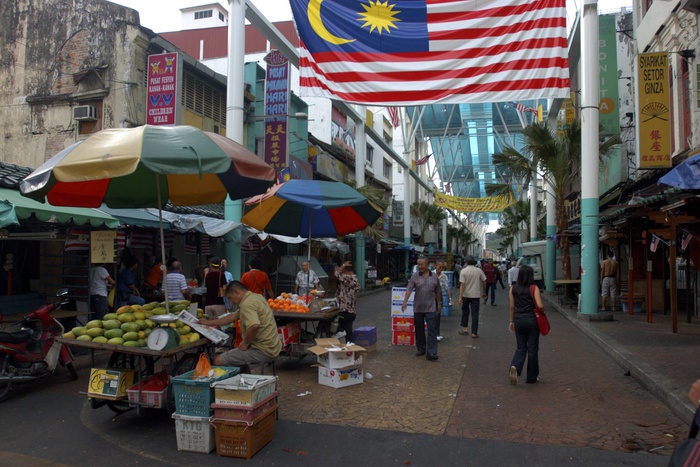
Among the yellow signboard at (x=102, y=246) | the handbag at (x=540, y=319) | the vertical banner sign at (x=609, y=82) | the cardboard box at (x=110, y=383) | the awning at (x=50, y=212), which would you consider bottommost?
the cardboard box at (x=110, y=383)

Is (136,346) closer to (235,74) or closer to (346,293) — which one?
(346,293)

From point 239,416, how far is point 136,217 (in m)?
7.75

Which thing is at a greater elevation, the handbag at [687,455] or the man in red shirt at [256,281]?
the man in red shirt at [256,281]

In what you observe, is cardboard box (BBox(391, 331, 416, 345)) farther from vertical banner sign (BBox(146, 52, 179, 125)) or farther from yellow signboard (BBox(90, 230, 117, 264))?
vertical banner sign (BBox(146, 52, 179, 125))

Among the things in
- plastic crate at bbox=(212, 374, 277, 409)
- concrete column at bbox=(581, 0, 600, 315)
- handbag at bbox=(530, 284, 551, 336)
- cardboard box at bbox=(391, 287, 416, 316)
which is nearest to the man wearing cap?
cardboard box at bbox=(391, 287, 416, 316)

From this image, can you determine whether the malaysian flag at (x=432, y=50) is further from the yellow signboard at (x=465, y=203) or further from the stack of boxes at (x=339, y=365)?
the yellow signboard at (x=465, y=203)

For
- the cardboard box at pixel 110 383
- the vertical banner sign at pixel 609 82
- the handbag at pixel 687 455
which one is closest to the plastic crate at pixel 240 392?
the cardboard box at pixel 110 383

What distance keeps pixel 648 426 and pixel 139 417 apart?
576cm

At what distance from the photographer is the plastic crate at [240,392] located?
188 inches

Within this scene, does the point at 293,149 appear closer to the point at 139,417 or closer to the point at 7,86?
the point at 7,86

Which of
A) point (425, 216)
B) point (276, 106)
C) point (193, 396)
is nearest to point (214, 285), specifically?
point (193, 396)

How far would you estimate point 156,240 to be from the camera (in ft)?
47.3

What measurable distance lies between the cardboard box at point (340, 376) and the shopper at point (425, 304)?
81.4 inches

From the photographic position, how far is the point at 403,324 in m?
10.8
